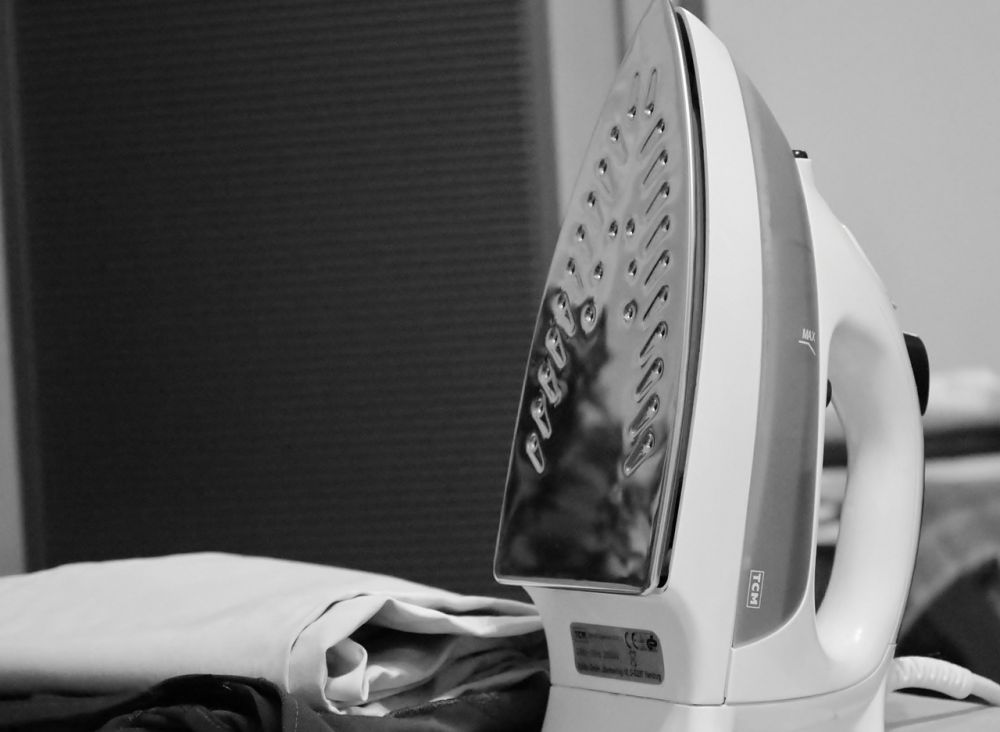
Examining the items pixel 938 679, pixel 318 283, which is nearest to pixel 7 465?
pixel 318 283

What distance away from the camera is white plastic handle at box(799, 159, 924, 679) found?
0.43m

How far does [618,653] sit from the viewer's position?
1.31ft

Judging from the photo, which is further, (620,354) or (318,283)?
(318,283)

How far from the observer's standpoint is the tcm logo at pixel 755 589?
38cm

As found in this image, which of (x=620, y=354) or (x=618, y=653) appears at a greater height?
(x=620, y=354)

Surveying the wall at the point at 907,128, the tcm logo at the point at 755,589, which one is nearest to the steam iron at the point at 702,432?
the tcm logo at the point at 755,589

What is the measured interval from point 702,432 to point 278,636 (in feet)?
0.57

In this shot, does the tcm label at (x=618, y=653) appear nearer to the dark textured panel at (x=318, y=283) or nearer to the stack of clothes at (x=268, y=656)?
the stack of clothes at (x=268, y=656)

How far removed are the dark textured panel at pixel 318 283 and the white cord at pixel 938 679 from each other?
724 millimetres

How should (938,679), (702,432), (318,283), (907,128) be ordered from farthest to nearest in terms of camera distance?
(318,283) < (907,128) < (938,679) < (702,432)

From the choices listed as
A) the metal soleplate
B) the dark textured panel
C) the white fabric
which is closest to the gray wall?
the dark textured panel

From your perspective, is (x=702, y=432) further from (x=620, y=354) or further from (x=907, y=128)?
(x=907, y=128)

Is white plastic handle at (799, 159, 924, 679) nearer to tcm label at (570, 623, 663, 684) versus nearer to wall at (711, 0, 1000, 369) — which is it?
tcm label at (570, 623, 663, 684)

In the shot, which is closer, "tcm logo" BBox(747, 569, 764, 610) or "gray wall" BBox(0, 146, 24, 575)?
"tcm logo" BBox(747, 569, 764, 610)
